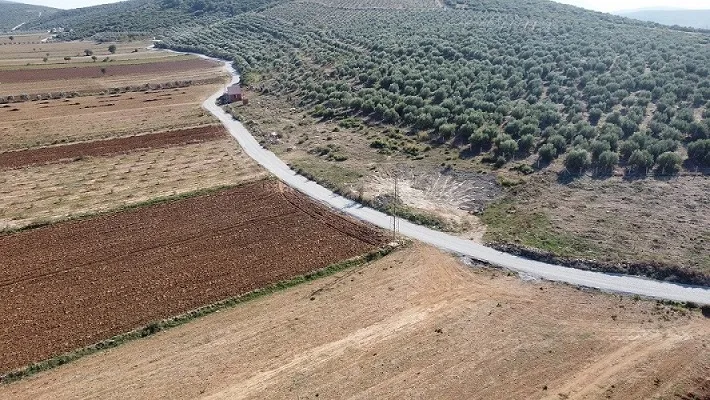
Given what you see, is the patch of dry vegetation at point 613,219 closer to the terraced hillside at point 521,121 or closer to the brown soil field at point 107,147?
the terraced hillside at point 521,121

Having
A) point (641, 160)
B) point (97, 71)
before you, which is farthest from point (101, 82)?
point (641, 160)

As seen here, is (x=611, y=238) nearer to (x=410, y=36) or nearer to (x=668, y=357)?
(x=668, y=357)

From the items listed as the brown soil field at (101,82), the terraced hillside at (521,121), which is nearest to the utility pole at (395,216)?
the terraced hillside at (521,121)

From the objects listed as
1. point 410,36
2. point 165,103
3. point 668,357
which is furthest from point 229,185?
point 410,36

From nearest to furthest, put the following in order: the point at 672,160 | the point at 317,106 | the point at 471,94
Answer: the point at 672,160 < the point at 471,94 < the point at 317,106

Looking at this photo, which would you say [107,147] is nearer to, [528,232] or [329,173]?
[329,173]
